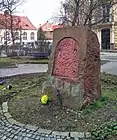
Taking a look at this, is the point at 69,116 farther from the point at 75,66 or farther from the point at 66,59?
the point at 66,59

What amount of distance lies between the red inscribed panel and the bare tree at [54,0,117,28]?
485cm

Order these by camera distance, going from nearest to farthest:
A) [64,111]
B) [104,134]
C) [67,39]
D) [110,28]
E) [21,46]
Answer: [104,134], [64,111], [67,39], [21,46], [110,28]

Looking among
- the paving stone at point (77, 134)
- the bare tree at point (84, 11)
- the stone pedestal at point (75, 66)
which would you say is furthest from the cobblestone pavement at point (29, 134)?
the bare tree at point (84, 11)

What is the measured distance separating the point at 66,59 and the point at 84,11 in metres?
8.30

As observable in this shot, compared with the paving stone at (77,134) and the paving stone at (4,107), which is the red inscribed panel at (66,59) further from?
the paving stone at (77,134)

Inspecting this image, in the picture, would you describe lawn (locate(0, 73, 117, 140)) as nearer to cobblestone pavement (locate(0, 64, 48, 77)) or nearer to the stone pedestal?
the stone pedestal

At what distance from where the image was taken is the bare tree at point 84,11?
11541mm

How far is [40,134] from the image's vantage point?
435 cm

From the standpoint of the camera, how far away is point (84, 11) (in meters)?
13.5

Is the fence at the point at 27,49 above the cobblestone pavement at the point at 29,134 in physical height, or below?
above

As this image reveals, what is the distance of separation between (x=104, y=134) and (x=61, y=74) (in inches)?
80.3

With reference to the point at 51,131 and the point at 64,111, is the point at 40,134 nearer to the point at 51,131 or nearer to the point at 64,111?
the point at 51,131

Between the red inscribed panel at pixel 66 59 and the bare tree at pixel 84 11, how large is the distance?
4853 mm

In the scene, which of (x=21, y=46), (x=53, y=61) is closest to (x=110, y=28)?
(x=21, y=46)
